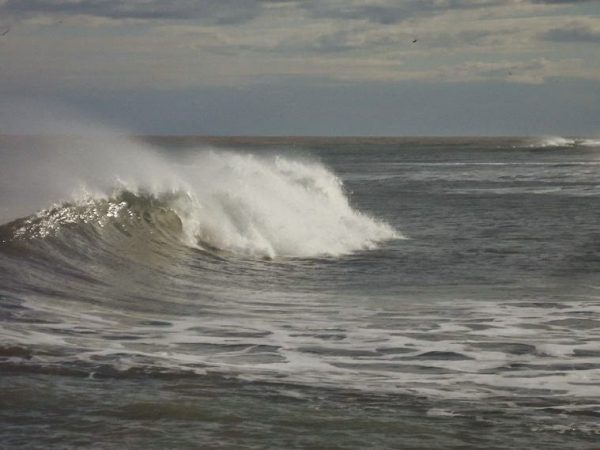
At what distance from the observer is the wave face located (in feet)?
67.5

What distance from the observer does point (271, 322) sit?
39.1ft

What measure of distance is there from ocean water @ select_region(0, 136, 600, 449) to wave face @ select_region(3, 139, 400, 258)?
0.22ft

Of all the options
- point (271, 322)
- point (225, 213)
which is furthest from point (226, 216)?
point (271, 322)

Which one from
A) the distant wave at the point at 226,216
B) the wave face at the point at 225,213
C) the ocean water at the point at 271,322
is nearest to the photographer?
the ocean water at the point at 271,322

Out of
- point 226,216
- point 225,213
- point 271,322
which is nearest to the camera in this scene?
point 271,322

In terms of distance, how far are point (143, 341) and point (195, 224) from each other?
38.8 feet

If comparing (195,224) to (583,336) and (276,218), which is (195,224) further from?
(583,336)

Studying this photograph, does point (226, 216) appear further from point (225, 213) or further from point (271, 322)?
point (271, 322)

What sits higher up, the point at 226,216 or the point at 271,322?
the point at 226,216

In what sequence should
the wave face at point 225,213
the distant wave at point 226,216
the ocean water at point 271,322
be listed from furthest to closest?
the wave face at point 225,213, the distant wave at point 226,216, the ocean water at point 271,322

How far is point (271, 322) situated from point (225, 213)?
11.6 m

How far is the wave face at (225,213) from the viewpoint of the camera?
20.6 metres

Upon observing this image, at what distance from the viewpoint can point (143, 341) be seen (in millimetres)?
10422

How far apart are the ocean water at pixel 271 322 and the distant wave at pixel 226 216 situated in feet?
0.21
